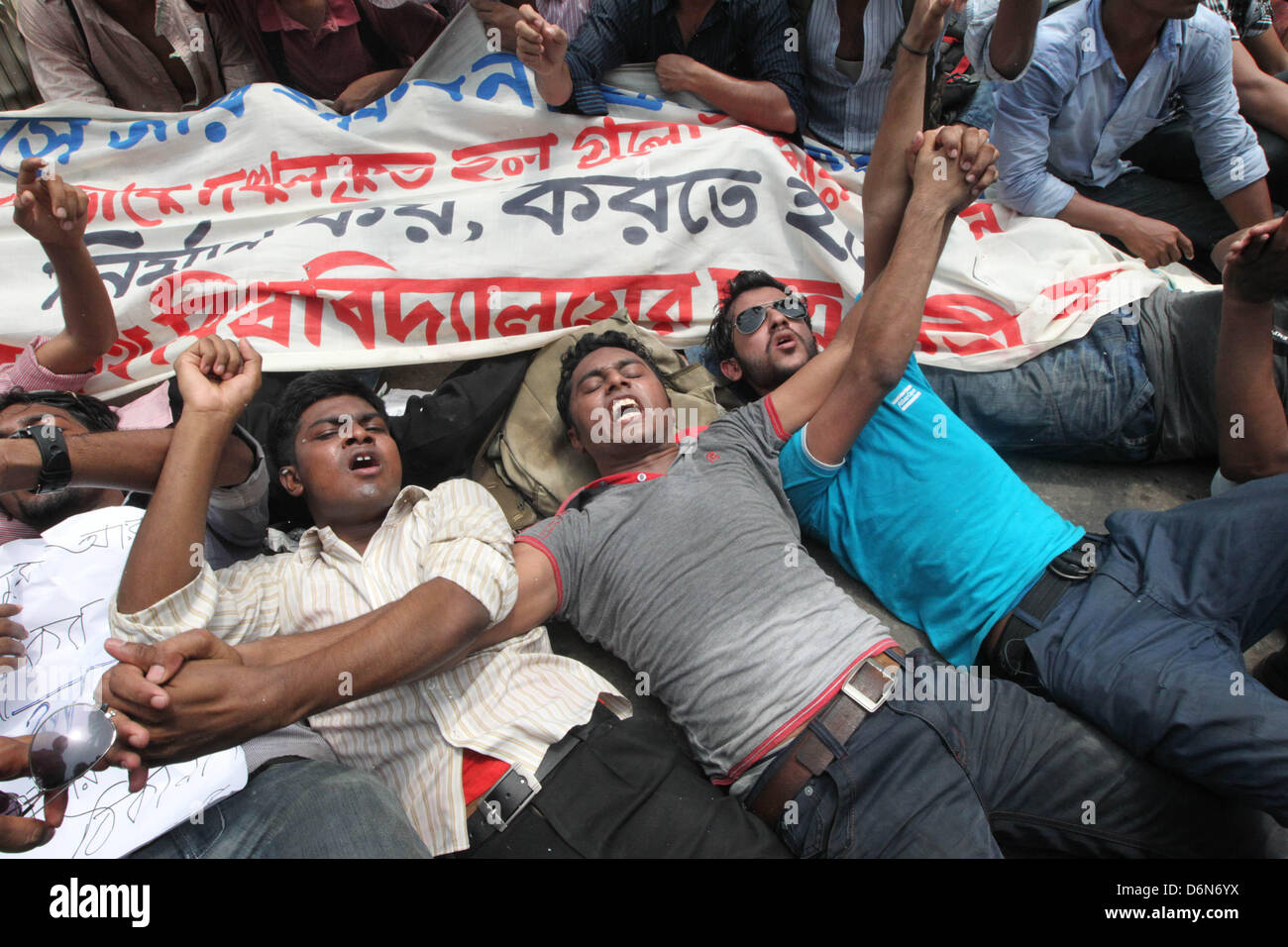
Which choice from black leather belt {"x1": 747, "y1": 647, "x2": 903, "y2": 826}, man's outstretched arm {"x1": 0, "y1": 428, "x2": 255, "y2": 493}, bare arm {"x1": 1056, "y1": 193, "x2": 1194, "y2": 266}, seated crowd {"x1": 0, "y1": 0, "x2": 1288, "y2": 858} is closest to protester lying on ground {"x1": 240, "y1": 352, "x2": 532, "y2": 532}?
seated crowd {"x1": 0, "y1": 0, "x2": 1288, "y2": 858}

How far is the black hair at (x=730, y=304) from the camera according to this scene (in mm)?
2838

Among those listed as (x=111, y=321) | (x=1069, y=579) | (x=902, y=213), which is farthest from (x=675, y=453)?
(x=111, y=321)

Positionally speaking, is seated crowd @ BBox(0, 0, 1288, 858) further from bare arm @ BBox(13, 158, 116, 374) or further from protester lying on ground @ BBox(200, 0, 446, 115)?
protester lying on ground @ BBox(200, 0, 446, 115)

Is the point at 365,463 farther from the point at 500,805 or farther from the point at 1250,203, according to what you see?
the point at 1250,203

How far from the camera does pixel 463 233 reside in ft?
10.1

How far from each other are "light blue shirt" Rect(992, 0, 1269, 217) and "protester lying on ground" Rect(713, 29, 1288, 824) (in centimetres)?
123

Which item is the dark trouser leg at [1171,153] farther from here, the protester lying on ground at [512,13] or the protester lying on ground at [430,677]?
the protester lying on ground at [430,677]

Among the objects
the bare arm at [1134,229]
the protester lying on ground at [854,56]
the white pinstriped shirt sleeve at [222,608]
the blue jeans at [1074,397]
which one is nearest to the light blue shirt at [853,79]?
the protester lying on ground at [854,56]

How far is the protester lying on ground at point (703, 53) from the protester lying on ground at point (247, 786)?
2.02 meters

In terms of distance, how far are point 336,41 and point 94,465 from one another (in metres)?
2.46

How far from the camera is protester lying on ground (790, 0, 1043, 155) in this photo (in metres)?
3.20

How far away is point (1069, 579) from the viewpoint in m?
2.18
